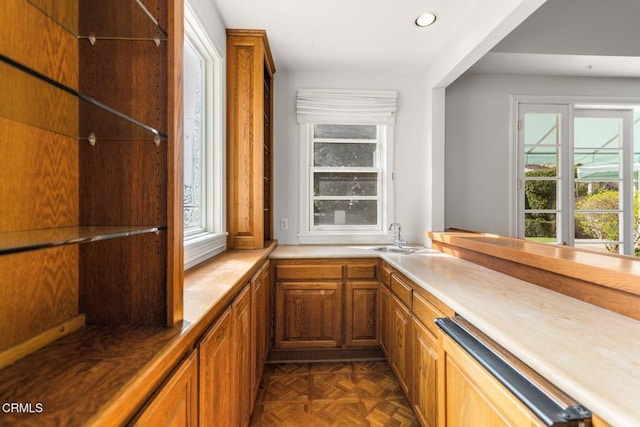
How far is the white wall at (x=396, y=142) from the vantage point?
3.06 m

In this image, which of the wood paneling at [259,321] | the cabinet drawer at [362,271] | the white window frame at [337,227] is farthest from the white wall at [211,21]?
the cabinet drawer at [362,271]

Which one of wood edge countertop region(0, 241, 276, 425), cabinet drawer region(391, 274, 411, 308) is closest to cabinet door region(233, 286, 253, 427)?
wood edge countertop region(0, 241, 276, 425)

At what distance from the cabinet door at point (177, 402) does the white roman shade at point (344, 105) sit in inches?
98.5

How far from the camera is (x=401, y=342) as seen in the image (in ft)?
6.61

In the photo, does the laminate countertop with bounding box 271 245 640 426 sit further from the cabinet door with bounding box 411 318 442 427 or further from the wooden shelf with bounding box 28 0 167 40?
the wooden shelf with bounding box 28 0 167 40

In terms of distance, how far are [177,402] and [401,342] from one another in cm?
151

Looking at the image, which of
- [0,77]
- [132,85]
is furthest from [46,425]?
[132,85]

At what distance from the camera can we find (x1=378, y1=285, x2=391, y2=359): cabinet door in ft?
7.56

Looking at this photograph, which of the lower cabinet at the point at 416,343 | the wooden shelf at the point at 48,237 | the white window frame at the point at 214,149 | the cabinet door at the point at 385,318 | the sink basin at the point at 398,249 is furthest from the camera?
the sink basin at the point at 398,249

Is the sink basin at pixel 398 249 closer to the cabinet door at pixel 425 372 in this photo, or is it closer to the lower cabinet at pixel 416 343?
the lower cabinet at pixel 416 343

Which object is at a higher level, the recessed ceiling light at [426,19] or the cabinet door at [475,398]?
the recessed ceiling light at [426,19]

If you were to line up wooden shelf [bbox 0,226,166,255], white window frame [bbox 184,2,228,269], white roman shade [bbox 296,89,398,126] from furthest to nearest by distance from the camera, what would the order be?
1. white roman shade [bbox 296,89,398,126]
2. white window frame [bbox 184,2,228,269]
3. wooden shelf [bbox 0,226,166,255]

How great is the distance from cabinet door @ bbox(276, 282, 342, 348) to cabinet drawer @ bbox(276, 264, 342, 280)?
5 cm

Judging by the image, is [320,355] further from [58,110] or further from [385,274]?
[58,110]
